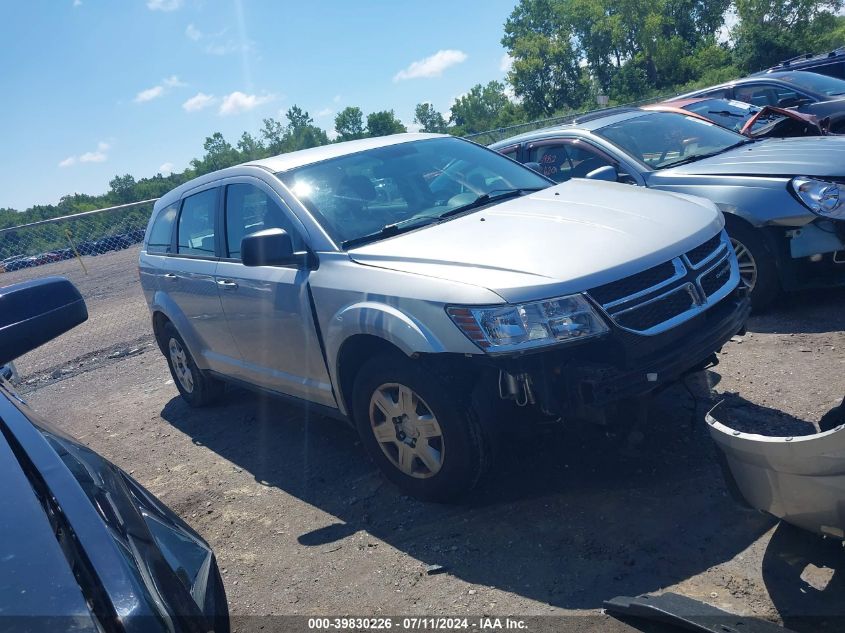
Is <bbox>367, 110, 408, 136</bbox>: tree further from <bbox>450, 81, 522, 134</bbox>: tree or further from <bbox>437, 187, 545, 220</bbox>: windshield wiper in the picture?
<bbox>437, 187, 545, 220</bbox>: windshield wiper

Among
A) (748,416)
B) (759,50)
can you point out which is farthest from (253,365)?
(759,50)

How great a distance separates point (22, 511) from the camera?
5.45 feet

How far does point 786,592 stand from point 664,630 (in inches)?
19.7

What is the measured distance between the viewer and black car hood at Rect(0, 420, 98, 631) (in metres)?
1.37

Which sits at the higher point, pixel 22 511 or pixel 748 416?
pixel 22 511

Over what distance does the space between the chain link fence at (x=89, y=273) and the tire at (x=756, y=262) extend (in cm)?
726

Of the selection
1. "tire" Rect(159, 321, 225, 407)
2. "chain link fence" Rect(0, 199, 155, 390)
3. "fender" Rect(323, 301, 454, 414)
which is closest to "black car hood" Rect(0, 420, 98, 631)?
"fender" Rect(323, 301, 454, 414)

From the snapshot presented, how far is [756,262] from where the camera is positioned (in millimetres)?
5461

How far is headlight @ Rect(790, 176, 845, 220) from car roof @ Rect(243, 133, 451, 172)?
2.63 m

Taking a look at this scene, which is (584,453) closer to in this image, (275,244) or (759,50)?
(275,244)

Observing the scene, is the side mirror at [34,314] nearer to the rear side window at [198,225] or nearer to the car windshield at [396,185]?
the car windshield at [396,185]

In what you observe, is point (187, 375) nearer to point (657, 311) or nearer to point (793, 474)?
point (657, 311)

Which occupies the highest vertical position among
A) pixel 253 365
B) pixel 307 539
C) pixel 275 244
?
pixel 275 244

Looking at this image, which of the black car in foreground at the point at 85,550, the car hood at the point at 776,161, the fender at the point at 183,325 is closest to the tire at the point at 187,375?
the fender at the point at 183,325
